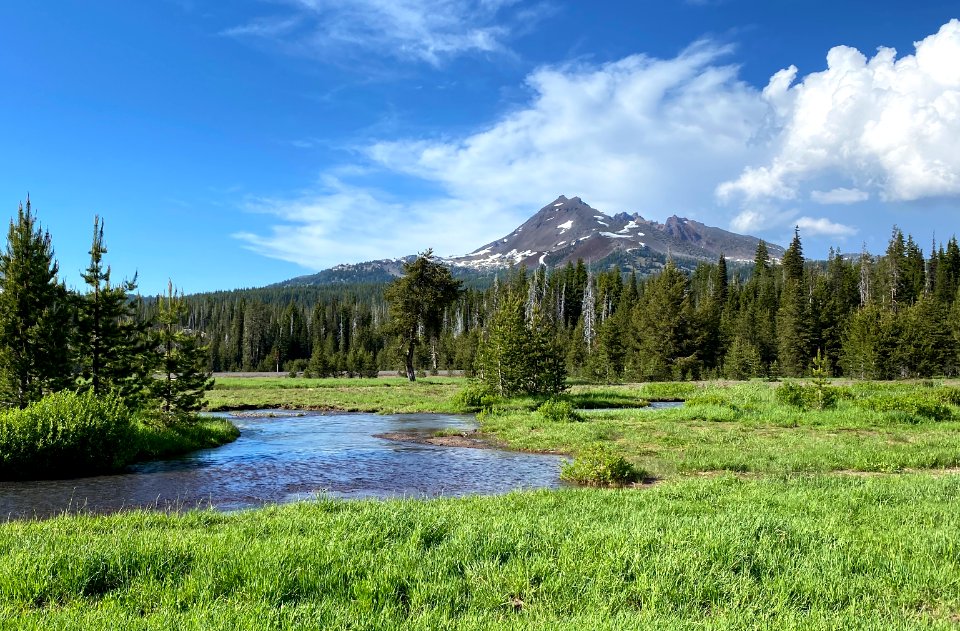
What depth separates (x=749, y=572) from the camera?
735 centimetres

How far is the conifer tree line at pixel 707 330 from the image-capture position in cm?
6141

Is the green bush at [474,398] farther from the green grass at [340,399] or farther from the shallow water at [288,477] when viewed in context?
the shallow water at [288,477]

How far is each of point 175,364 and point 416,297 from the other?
41949 mm

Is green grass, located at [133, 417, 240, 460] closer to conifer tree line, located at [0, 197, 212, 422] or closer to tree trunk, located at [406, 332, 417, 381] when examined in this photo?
conifer tree line, located at [0, 197, 212, 422]

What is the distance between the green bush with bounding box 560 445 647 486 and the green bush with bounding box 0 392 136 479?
1451cm

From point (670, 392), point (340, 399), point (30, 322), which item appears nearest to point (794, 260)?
point (670, 392)

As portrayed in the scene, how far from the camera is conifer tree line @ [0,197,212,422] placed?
74.9 ft

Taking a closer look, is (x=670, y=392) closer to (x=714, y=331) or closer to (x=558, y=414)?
(x=558, y=414)

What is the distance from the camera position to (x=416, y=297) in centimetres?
6775

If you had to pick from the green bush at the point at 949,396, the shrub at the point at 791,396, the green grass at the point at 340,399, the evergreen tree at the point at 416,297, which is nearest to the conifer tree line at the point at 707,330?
the evergreen tree at the point at 416,297

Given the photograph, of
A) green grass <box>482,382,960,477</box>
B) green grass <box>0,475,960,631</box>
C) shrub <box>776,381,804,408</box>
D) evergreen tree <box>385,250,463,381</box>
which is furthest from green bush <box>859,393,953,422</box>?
evergreen tree <box>385,250,463,381</box>

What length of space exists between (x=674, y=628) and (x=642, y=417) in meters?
25.5

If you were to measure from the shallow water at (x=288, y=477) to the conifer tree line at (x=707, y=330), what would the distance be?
12.3 metres

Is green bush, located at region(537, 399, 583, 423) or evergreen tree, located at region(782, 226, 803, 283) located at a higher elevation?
evergreen tree, located at region(782, 226, 803, 283)
